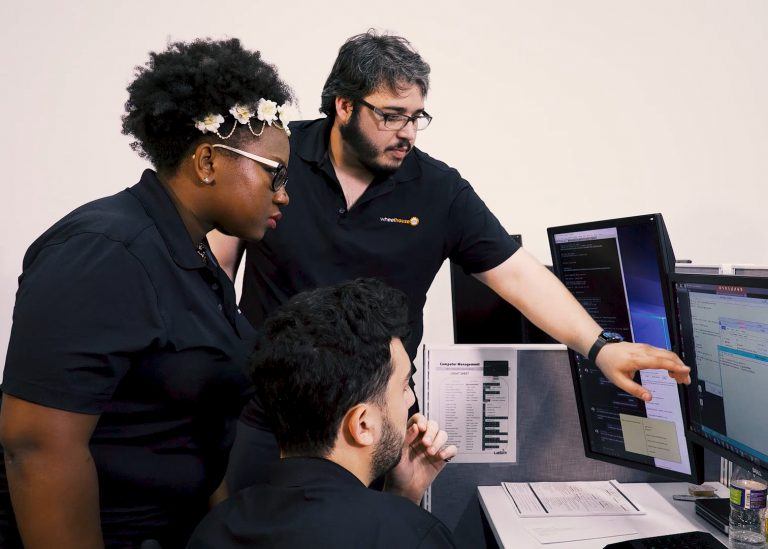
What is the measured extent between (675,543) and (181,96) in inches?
43.7

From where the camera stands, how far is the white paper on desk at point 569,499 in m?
1.45

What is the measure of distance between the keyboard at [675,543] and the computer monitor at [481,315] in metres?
0.82

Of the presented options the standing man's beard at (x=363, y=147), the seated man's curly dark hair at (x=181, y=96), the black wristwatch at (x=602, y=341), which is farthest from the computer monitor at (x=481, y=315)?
the seated man's curly dark hair at (x=181, y=96)

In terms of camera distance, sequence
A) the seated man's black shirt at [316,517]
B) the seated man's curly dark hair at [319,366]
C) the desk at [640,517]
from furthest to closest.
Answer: the desk at [640,517]
the seated man's curly dark hair at [319,366]
the seated man's black shirt at [316,517]

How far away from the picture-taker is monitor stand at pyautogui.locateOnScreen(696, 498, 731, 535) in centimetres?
133

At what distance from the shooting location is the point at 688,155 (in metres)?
3.22

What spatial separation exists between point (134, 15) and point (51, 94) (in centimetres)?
47

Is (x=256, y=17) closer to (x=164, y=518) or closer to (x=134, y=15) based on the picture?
(x=134, y=15)

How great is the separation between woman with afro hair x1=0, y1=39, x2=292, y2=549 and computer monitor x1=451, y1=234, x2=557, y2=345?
3.07ft

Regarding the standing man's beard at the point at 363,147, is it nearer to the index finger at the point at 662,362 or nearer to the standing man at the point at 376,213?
the standing man at the point at 376,213

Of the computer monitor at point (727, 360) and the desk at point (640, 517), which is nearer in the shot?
the computer monitor at point (727, 360)

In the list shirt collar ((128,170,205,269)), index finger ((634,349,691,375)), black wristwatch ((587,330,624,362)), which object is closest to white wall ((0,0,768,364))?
black wristwatch ((587,330,624,362))

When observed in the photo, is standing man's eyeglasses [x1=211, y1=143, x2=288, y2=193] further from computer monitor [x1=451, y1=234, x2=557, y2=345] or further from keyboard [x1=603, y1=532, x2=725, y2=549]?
computer monitor [x1=451, y1=234, x2=557, y2=345]

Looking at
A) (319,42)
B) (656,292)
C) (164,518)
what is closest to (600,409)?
(656,292)
